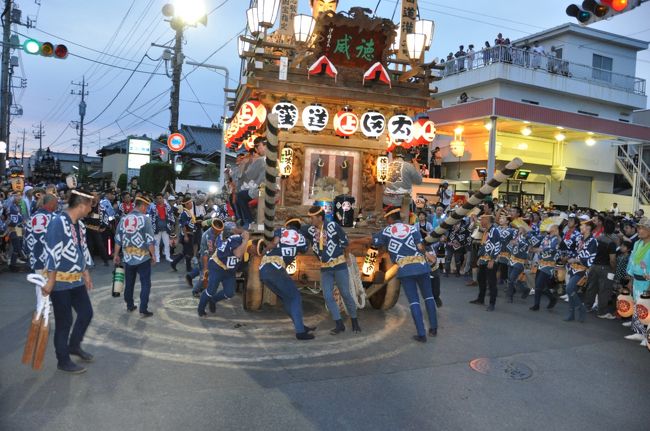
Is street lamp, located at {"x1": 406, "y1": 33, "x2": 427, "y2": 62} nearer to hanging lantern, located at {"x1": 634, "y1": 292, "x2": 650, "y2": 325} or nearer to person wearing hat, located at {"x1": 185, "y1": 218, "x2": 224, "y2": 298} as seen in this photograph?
person wearing hat, located at {"x1": 185, "y1": 218, "x2": 224, "y2": 298}

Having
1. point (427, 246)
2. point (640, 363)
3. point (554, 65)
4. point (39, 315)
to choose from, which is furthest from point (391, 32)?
point (554, 65)

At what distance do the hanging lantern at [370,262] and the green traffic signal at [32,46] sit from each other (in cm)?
1068

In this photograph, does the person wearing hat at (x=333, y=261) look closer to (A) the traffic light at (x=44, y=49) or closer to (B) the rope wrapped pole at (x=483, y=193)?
(B) the rope wrapped pole at (x=483, y=193)

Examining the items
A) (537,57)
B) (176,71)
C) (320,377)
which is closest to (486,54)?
(537,57)

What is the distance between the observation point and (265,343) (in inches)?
269

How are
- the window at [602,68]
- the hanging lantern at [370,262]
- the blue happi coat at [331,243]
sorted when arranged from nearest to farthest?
the blue happi coat at [331,243] → the hanging lantern at [370,262] → the window at [602,68]

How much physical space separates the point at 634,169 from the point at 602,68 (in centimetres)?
680

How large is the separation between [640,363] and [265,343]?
17.1ft

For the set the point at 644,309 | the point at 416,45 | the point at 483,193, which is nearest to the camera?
the point at 483,193

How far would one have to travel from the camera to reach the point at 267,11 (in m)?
9.23

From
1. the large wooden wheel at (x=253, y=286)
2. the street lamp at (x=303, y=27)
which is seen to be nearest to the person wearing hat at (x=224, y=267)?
the large wooden wheel at (x=253, y=286)

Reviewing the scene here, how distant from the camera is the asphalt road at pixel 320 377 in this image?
451 cm

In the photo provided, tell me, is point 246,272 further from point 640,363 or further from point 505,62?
point 505,62

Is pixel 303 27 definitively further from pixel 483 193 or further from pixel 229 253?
pixel 483 193
